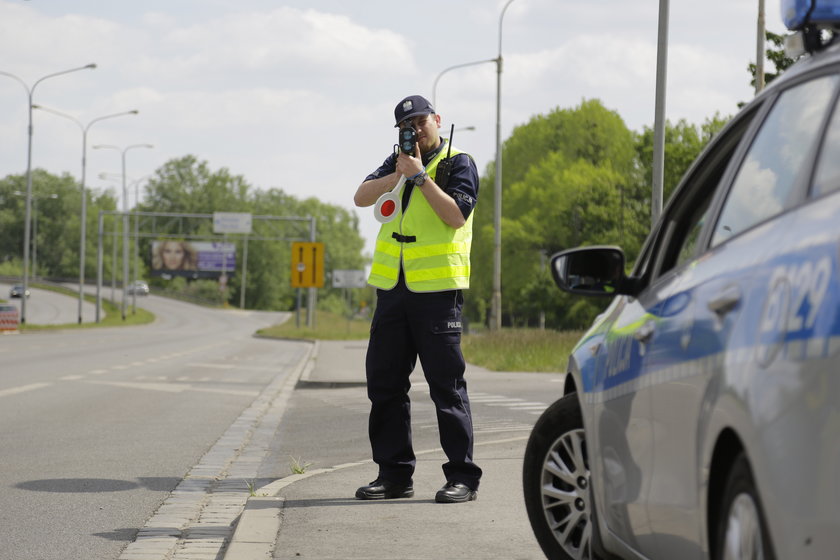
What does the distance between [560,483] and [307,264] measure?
50956mm

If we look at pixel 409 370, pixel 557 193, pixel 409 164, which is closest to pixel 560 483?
pixel 409 370

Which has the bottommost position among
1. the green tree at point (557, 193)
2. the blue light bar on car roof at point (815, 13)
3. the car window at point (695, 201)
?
the car window at point (695, 201)

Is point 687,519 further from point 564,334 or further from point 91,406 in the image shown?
point 564,334

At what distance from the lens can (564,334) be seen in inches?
1081

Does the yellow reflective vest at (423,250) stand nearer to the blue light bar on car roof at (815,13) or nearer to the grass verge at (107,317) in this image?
the blue light bar on car roof at (815,13)

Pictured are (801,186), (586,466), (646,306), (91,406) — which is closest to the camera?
(801,186)

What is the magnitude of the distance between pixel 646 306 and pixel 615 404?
0.32 m

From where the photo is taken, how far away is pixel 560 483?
490 centimetres

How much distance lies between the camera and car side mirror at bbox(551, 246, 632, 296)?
4.12 m

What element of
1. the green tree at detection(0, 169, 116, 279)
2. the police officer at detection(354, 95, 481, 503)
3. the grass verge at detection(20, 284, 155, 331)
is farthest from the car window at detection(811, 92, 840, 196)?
the green tree at detection(0, 169, 116, 279)

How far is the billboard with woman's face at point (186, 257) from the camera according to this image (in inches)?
5197

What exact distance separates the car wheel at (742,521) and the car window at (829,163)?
1.84ft

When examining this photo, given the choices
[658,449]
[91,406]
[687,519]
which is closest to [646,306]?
[658,449]

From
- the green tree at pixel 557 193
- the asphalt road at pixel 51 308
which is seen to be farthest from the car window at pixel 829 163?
the asphalt road at pixel 51 308
